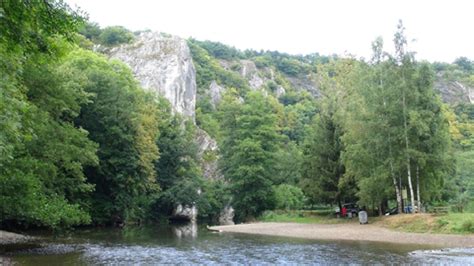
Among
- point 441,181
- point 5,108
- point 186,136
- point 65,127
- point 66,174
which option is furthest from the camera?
point 186,136

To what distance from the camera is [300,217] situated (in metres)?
45.0

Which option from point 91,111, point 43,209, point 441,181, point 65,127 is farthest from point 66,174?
point 441,181

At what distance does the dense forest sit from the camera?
19.6 metres

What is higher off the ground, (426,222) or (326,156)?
(326,156)

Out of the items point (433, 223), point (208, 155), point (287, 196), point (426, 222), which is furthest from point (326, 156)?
point (208, 155)

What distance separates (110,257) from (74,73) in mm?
18542

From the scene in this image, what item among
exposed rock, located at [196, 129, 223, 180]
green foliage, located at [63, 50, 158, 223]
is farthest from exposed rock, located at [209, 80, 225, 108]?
green foliage, located at [63, 50, 158, 223]

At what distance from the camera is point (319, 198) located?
138 ft

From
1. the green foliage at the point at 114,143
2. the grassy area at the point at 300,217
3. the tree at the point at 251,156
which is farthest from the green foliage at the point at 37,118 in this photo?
the grassy area at the point at 300,217

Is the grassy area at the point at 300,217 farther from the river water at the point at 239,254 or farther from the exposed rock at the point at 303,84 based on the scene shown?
the exposed rock at the point at 303,84

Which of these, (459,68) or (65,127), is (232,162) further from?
(459,68)

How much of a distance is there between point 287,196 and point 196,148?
48.4ft

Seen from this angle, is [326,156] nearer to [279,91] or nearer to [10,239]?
[10,239]

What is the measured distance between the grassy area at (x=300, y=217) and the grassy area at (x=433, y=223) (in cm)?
811
